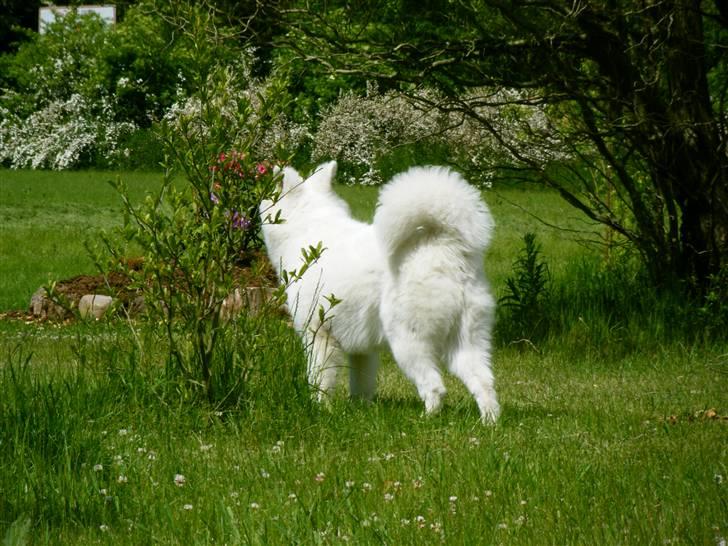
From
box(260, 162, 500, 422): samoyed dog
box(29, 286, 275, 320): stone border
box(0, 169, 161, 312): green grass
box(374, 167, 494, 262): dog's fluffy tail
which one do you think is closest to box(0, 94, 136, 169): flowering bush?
box(0, 169, 161, 312): green grass

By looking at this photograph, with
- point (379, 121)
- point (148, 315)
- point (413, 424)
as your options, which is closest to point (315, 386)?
point (413, 424)

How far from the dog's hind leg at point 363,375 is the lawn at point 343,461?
306 millimetres

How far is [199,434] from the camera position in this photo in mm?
4848

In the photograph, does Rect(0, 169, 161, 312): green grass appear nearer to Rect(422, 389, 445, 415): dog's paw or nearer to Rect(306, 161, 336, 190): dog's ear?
Rect(306, 161, 336, 190): dog's ear

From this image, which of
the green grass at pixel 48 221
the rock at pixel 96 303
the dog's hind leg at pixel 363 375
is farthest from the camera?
the green grass at pixel 48 221

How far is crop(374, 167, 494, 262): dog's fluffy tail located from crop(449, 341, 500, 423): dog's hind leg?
1.76ft

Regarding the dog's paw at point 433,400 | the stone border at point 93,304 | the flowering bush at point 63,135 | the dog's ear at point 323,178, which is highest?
the flowering bush at point 63,135

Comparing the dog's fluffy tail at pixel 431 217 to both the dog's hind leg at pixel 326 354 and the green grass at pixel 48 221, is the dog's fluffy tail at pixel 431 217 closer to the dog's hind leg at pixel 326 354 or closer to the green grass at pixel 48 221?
the dog's hind leg at pixel 326 354

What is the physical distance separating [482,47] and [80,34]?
26277 millimetres

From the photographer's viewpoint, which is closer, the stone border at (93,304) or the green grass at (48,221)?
the stone border at (93,304)

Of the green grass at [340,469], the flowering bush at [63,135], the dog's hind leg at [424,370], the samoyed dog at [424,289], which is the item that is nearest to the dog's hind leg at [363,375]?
the samoyed dog at [424,289]

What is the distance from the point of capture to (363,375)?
640 centimetres

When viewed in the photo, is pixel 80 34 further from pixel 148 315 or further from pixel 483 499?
pixel 483 499

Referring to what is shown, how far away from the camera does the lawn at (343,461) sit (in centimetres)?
340
